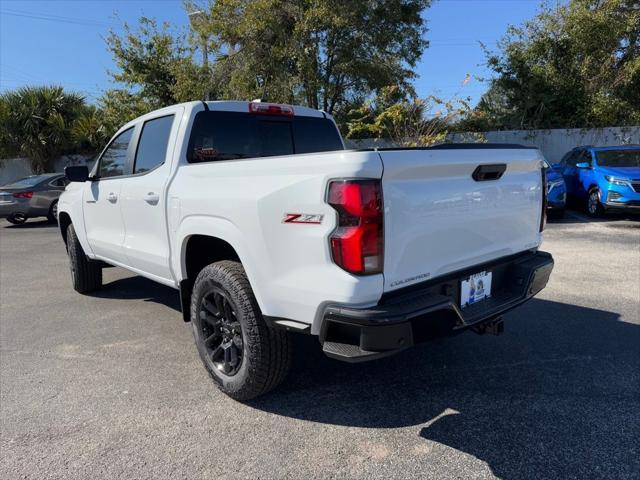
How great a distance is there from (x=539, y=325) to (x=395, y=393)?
1.94 meters

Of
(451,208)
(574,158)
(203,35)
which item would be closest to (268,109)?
(451,208)

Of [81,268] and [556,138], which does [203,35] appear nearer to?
[81,268]

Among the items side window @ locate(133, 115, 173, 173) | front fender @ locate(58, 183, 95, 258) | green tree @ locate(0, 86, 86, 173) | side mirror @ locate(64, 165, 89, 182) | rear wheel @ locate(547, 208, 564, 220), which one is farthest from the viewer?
green tree @ locate(0, 86, 86, 173)

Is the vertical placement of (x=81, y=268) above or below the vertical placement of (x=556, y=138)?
below

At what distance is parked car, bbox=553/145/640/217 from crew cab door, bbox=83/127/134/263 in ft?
32.2

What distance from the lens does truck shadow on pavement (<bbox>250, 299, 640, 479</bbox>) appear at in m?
2.60

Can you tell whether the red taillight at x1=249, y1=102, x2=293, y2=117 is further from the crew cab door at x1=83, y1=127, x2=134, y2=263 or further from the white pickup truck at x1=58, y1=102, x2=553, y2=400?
the crew cab door at x1=83, y1=127, x2=134, y2=263

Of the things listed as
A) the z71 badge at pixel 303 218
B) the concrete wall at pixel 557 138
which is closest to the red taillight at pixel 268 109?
the z71 badge at pixel 303 218

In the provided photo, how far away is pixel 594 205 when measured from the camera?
1116 centimetres

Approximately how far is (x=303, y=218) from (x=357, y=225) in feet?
0.99

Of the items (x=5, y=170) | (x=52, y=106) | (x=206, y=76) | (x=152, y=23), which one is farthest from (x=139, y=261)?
(x=5, y=170)

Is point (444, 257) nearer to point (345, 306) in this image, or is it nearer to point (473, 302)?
point (473, 302)

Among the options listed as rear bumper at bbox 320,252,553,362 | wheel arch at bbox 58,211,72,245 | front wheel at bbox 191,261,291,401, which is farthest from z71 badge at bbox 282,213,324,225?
wheel arch at bbox 58,211,72,245

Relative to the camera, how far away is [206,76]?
48.4ft
